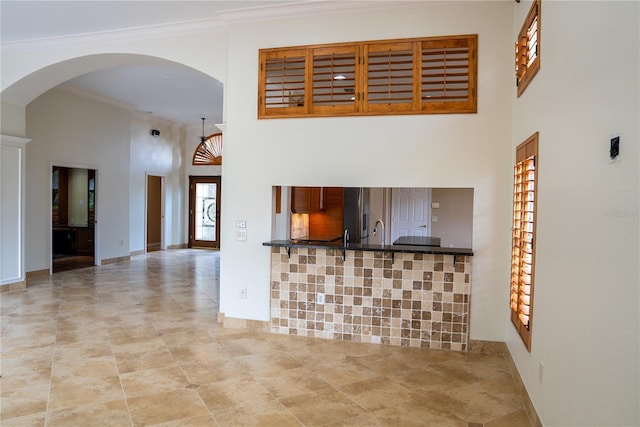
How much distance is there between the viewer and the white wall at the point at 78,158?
24.5 feet

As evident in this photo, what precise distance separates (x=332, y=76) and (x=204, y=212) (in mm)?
9069

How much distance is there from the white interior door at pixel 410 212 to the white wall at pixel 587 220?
2.43m

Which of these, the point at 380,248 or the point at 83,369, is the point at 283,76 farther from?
the point at 83,369

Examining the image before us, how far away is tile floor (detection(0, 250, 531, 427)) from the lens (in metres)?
2.82

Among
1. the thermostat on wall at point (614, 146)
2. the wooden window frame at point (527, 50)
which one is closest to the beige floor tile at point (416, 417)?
the thermostat on wall at point (614, 146)

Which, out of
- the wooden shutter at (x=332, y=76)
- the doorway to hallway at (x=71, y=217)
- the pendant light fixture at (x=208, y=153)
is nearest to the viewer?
the wooden shutter at (x=332, y=76)

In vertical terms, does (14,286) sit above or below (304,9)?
below

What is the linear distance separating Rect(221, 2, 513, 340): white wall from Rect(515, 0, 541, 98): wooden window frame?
14.3 inches

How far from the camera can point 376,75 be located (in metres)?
4.54

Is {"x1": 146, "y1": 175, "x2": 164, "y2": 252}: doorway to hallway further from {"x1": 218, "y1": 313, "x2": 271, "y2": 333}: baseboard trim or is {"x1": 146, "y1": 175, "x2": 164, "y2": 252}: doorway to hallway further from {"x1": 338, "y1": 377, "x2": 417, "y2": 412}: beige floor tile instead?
{"x1": 338, "y1": 377, "x2": 417, "y2": 412}: beige floor tile

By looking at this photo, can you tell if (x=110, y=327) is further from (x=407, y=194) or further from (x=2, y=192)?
(x=407, y=194)

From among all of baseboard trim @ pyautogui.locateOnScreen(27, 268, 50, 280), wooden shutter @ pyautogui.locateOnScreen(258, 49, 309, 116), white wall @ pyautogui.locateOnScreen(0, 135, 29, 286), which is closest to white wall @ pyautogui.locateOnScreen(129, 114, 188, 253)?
baseboard trim @ pyautogui.locateOnScreen(27, 268, 50, 280)

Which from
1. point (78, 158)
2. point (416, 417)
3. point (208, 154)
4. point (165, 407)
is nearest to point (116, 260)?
point (78, 158)

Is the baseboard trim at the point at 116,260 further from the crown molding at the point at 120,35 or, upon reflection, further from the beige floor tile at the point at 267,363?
the beige floor tile at the point at 267,363
